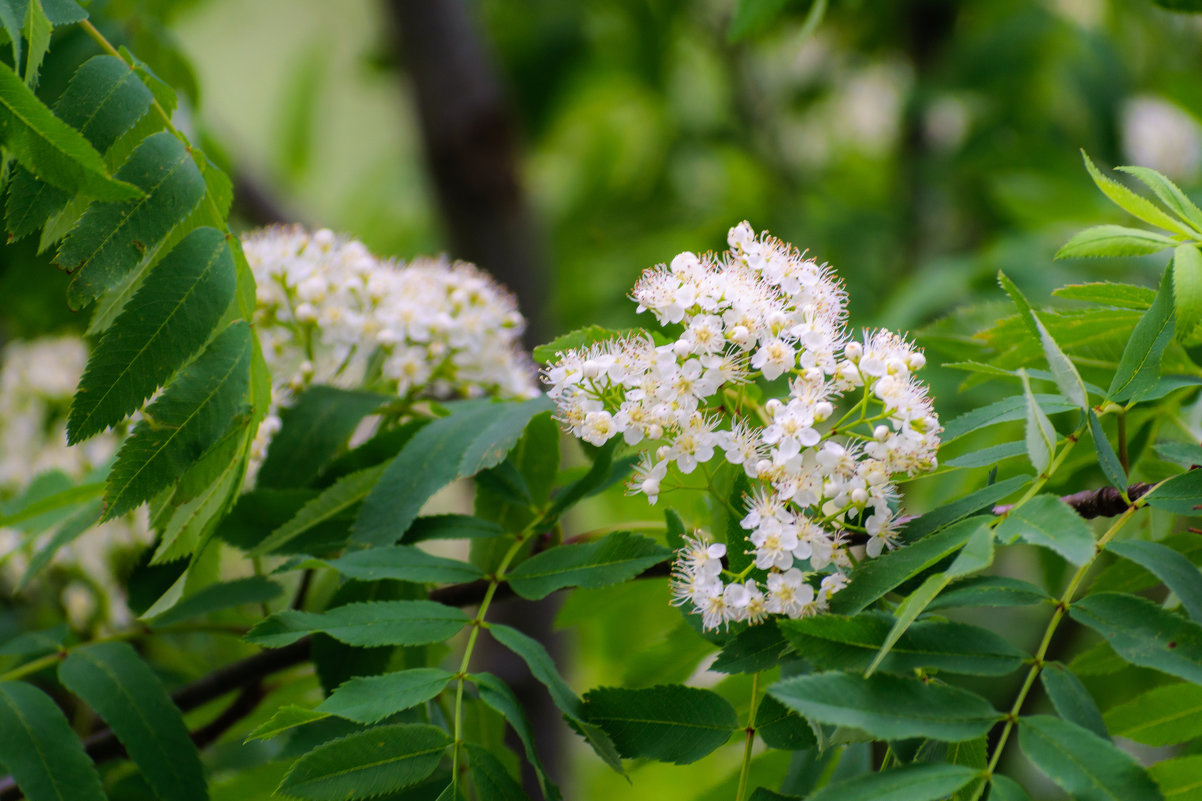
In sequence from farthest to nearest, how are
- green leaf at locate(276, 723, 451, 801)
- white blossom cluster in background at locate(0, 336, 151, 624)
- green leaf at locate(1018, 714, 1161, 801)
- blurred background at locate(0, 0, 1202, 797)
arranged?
blurred background at locate(0, 0, 1202, 797) < white blossom cluster in background at locate(0, 336, 151, 624) < green leaf at locate(276, 723, 451, 801) < green leaf at locate(1018, 714, 1161, 801)

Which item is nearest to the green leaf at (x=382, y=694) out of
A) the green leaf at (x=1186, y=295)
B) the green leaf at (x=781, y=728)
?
the green leaf at (x=781, y=728)

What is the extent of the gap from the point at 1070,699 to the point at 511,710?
372 millimetres

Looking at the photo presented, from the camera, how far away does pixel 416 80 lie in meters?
2.20

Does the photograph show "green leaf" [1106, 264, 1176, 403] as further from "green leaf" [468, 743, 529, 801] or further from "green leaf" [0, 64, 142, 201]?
"green leaf" [0, 64, 142, 201]

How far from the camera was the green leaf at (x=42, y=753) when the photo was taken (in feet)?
2.56

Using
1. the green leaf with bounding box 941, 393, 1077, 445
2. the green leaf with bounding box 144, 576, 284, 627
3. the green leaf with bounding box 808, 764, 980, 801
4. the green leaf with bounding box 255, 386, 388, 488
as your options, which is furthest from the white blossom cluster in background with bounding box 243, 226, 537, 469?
the green leaf with bounding box 808, 764, 980, 801

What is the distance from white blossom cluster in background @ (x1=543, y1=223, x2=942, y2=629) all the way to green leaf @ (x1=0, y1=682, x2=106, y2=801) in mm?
481

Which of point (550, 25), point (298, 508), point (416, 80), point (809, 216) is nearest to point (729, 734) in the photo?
point (298, 508)

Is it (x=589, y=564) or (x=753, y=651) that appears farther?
(x=589, y=564)

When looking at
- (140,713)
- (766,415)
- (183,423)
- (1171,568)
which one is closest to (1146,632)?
(1171,568)

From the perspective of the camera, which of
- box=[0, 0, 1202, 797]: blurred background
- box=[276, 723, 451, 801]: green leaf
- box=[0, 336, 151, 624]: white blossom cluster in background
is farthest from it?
box=[0, 0, 1202, 797]: blurred background

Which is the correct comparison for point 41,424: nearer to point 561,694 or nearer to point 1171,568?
point 561,694

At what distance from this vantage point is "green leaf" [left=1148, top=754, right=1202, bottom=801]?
0.65 metres

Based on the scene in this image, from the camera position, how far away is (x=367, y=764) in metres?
0.67
